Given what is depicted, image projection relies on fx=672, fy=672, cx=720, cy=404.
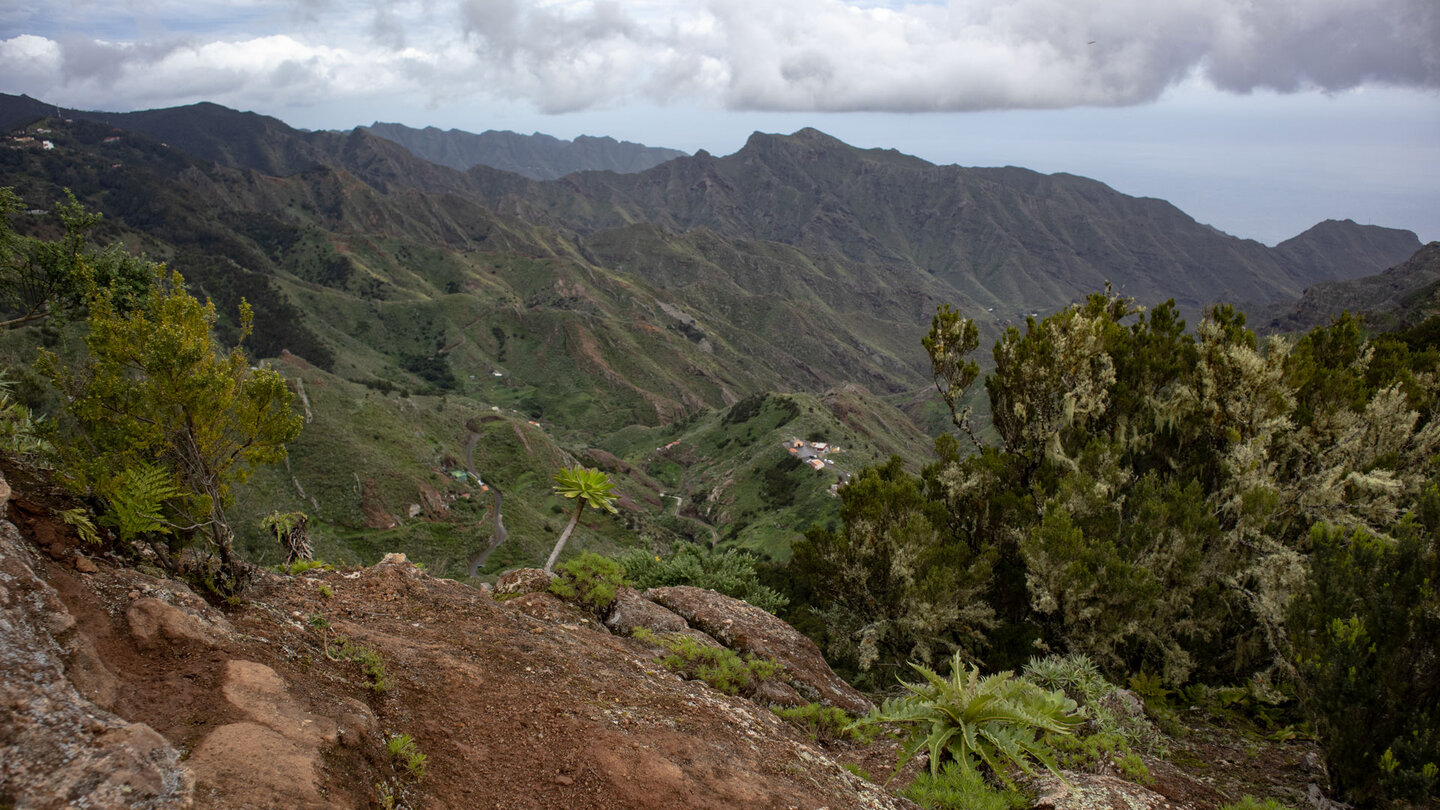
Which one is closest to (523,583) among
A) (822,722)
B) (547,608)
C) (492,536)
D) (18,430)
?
(547,608)

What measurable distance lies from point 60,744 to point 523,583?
9202mm

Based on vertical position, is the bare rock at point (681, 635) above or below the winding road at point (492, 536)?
above

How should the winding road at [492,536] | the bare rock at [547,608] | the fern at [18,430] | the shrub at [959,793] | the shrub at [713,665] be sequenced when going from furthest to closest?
the winding road at [492,536], the bare rock at [547,608], the shrub at [713,665], the shrub at [959,793], the fern at [18,430]

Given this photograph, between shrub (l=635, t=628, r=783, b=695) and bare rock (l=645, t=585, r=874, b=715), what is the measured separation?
2.85 ft

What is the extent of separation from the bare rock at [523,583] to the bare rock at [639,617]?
58.9 inches

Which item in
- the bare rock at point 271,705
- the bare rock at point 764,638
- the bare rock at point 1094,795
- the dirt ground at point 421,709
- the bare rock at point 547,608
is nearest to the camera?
the dirt ground at point 421,709

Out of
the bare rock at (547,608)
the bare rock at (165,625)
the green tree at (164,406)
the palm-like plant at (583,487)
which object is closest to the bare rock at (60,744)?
the bare rock at (165,625)

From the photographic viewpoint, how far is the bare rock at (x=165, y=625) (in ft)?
20.7

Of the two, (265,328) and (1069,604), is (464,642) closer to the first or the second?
(1069,604)

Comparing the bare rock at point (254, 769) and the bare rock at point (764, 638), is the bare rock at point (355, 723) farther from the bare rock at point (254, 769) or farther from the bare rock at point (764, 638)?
the bare rock at point (764, 638)

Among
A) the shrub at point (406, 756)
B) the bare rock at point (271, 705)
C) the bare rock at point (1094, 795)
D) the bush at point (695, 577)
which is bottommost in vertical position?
the bush at point (695, 577)

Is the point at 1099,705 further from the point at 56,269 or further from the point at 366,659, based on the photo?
the point at 56,269

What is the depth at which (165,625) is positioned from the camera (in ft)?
21.2

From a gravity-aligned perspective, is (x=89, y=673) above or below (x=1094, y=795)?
above
